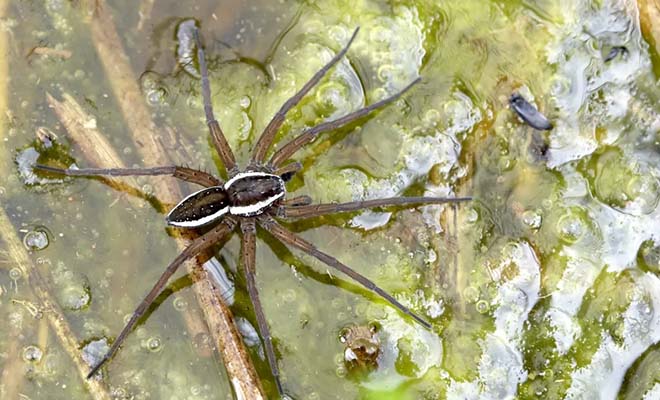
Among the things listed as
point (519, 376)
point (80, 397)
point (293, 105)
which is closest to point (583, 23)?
point (293, 105)

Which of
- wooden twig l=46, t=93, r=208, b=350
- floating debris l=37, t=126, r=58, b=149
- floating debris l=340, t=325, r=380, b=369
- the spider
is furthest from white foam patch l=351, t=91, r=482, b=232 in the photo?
floating debris l=37, t=126, r=58, b=149

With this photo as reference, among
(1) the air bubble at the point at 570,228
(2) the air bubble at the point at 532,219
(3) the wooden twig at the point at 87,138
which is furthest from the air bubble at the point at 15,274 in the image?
(1) the air bubble at the point at 570,228

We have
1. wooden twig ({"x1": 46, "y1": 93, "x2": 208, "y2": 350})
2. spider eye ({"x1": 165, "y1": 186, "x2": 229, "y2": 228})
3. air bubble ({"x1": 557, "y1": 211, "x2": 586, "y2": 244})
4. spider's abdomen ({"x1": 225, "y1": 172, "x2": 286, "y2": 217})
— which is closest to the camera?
spider eye ({"x1": 165, "y1": 186, "x2": 229, "y2": 228})

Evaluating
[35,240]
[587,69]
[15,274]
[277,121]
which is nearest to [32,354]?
[15,274]

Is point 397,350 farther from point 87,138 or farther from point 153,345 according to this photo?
point 87,138

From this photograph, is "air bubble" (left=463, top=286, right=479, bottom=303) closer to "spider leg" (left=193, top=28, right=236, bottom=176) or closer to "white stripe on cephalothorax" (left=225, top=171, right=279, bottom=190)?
"white stripe on cephalothorax" (left=225, top=171, right=279, bottom=190)

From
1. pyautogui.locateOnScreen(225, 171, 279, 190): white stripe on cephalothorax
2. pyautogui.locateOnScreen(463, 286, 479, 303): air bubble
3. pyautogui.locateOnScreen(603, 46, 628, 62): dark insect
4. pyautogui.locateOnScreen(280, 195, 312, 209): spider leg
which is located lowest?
pyautogui.locateOnScreen(463, 286, 479, 303): air bubble
